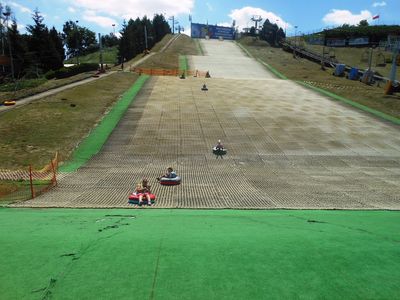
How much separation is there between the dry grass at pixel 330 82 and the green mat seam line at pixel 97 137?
1062 inches

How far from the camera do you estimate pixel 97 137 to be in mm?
29297

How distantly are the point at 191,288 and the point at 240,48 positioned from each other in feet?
372

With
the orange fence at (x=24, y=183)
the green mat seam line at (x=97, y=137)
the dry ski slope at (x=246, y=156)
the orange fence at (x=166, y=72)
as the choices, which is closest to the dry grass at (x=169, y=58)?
the orange fence at (x=166, y=72)

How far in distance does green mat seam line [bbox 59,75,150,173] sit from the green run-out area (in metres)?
11.6

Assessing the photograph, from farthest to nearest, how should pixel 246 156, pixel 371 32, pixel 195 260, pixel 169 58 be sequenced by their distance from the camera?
pixel 371 32, pixel 169 58, pixel 246 156, pixel 195 260

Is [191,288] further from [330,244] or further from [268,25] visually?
[268,25]

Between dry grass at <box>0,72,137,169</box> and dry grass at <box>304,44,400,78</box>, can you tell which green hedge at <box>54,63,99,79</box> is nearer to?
dry grass at <box>0,72,137,169</box>

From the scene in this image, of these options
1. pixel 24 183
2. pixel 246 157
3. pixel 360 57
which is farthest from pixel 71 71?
pixel 360 57

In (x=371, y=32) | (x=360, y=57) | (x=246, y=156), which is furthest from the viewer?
(x=371, y=32)

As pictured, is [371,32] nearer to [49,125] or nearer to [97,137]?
[97,137]

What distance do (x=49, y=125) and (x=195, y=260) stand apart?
2533 cm

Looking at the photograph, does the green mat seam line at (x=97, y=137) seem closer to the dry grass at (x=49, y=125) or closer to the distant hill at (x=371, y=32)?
the dry grass at (x=49, y=125)

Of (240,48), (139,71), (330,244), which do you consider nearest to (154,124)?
(330,244)

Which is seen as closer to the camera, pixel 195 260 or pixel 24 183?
pixel 195 260
